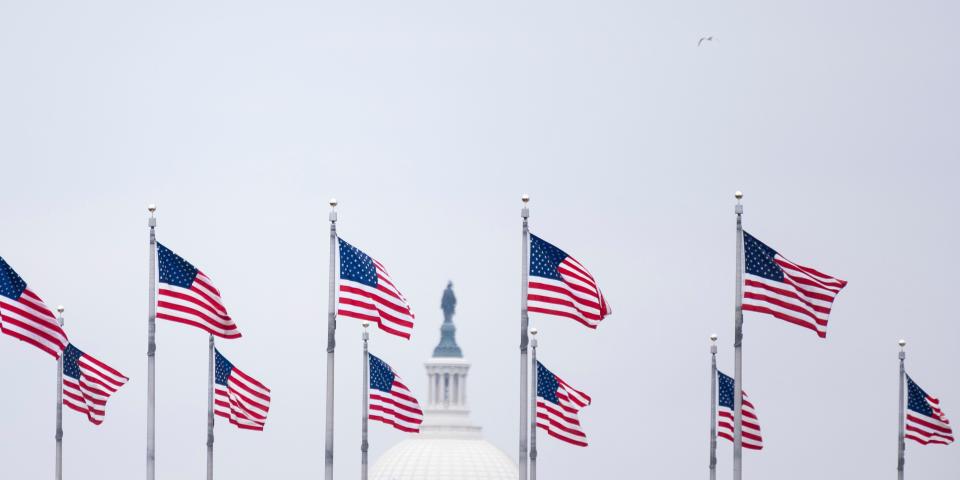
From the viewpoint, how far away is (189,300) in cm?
9344

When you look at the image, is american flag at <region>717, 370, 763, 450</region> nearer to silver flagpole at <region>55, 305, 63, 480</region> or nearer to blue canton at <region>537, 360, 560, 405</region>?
blue canton at <region>537, 360, 560, 405</region>

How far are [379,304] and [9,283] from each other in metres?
10.6

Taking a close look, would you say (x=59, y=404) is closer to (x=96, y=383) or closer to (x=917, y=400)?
(x=96, y=383)

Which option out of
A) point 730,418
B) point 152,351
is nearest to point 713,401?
point 730,418

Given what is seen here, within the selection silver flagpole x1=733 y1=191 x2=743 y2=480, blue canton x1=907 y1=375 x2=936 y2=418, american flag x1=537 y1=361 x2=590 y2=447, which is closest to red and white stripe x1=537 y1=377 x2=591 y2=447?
american flag x1=537 y1=361 x2=590 y2=447

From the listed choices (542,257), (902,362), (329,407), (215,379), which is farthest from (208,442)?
(902,362)

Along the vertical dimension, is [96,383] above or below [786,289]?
below

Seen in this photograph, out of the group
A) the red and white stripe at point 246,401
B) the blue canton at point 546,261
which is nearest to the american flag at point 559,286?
the blue canton at point 546,261

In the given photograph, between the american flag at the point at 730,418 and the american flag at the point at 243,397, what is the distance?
48.5 feet

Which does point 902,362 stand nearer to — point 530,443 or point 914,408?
point 914,408

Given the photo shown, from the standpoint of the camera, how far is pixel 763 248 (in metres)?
93.2

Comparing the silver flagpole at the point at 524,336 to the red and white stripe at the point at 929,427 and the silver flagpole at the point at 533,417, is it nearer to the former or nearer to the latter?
the silver flagpole at the point at 533,417

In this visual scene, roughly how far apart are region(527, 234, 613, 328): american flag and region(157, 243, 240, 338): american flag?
8.66 meters

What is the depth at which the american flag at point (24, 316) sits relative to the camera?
9331 cm
